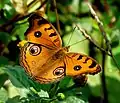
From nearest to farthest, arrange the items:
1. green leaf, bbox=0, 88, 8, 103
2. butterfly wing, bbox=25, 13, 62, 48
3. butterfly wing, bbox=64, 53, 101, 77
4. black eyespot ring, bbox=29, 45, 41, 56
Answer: butterfly wing, bbox=64, 53, 101, 77 < black eyespot ring, bbox=29, 45, 41, 56 < butterfly wing, bbox=25, 13, 62, 48 < green leaf, bbox=0, 88, 8, 103

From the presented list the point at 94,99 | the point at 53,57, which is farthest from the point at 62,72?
the point at 94,99

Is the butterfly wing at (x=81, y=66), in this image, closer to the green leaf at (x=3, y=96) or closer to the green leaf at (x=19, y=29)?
the green leaf at (x=3, y=96)

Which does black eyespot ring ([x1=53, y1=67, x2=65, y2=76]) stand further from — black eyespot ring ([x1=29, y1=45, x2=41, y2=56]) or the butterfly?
black eyespot ring ([x1=29, y1=45, x2=41, y2=56])

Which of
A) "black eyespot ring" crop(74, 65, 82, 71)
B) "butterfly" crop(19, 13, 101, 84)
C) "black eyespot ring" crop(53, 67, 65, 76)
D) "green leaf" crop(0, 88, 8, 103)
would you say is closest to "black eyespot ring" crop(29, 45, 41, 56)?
Result: "butterfly" crop(19, 13, 101, 84)

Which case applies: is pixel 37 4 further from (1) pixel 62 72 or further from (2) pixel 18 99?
(1) pixel 62 72

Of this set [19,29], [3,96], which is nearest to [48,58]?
[3,96]

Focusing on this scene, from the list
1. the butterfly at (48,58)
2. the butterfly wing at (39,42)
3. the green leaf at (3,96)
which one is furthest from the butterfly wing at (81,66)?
the green leaf at (3,96)

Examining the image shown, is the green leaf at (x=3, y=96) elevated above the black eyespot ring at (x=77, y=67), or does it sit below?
below
